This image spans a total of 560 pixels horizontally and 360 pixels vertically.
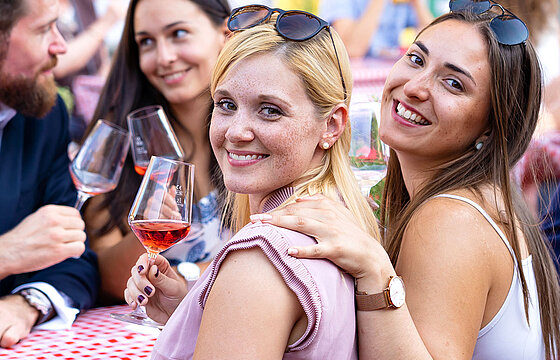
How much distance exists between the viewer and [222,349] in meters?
1.21

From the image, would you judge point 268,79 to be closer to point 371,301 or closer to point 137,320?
point 371,301

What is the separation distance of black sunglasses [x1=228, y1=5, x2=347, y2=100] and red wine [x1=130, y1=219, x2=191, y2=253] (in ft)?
1.73

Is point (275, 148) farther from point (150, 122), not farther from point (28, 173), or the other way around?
point (28, 173)

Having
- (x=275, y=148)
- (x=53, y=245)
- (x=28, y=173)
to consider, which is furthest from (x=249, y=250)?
(x=28, y=173)

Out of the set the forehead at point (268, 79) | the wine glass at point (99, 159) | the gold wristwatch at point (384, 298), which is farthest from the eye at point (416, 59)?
the wine glass at point (99, 159)

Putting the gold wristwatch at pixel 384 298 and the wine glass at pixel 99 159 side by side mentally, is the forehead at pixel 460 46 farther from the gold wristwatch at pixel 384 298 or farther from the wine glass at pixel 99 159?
the wine glass at pixel 99 159

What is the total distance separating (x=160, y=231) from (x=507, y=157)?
0.97 m

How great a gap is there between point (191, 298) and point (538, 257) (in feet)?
3.36

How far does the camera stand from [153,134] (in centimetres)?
258

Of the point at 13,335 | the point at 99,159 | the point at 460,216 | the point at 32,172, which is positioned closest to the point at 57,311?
the point at 13,335

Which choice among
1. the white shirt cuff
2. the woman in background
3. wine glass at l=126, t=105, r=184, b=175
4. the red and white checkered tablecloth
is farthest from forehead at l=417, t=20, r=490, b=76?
the red and white checkered tablecloth

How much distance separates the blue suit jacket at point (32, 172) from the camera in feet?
9.09

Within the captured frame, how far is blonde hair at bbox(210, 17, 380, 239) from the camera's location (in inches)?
60.6

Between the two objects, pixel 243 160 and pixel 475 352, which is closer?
pixel 243 160
